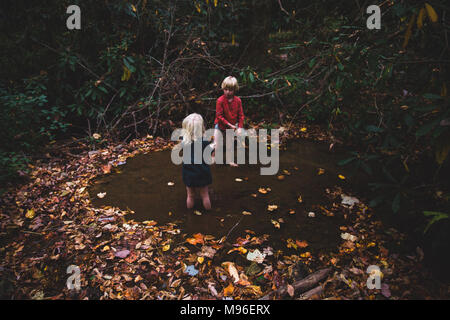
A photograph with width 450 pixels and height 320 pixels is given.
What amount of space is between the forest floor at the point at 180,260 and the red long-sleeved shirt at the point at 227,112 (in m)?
1.85

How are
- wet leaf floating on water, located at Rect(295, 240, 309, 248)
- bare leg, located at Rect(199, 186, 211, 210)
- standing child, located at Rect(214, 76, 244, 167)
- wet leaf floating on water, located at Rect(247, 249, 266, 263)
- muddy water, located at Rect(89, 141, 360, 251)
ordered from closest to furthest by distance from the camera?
Result: 1. wet leaf floating on water, located at Rect(247, 249, 266, 263)
2. wet leaf floating on water, located at Rect(295, 240, 309, 248)
3. muddy water, located at Rect(89, 141, 360, 251)
4. bare leg, located at Rect(199, 186, 211, 210)
5. standing child, located at Rect(214, 76, 244, 167)

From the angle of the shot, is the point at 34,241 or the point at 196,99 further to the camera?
the point at 196,99

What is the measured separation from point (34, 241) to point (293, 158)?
12.6 ft

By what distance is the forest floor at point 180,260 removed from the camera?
7.15ft

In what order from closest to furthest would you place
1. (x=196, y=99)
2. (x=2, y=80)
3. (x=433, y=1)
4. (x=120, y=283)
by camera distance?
(x=433, y=1) < (x=120, y=283) < (x=2, y=80) < (x=196, y=99)

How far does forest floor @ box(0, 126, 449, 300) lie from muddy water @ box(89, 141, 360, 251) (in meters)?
0.12

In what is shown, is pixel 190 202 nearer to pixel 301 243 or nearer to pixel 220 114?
pixel 301 243

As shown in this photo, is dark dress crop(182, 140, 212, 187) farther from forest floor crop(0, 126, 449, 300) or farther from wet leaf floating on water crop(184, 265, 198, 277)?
wet leaf floating on water crop(184, 265, 198, 277)

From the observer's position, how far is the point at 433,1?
70.5 inches

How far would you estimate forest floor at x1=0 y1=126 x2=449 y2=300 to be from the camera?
218cm

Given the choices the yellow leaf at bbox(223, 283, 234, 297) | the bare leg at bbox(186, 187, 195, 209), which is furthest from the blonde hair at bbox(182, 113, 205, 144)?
the yellow leaf at bbox(223, 283, 234, 297)
